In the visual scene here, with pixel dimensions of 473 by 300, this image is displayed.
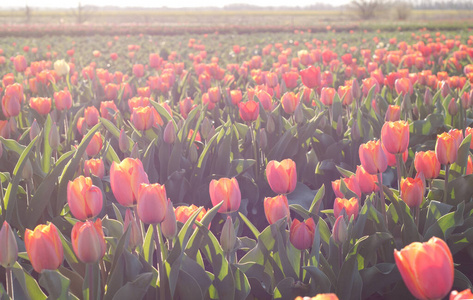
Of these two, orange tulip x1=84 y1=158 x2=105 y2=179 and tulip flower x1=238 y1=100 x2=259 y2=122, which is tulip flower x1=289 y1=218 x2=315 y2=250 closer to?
orange tulip x1=84 y1=158 x2=105 y2=179

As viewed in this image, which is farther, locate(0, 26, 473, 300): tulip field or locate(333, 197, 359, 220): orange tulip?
locate(333, 197, 359, 220): orange tulip

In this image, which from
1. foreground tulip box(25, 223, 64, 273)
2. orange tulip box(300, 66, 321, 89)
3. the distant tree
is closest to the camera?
foreground tulip box(25, 223, 64, 273)

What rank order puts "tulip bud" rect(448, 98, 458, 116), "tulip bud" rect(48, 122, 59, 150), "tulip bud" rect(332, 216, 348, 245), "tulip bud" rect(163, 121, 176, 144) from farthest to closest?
"tulip bud" rect(448, 98, 458, 116) → "tulip bud" rect(163, 121, 176, 144) → "tulip bud" rect(48, 122, 59, 150) → "tulip bud" rect(332, 216, 348, 245)

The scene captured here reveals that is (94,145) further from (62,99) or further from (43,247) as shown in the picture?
(43,247)

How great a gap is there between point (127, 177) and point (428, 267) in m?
0.85

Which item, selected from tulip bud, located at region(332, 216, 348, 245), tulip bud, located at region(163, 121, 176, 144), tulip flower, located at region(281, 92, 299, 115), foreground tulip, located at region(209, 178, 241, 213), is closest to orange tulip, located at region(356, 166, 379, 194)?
tulip bud, located at region(332, 216, 348, 245)

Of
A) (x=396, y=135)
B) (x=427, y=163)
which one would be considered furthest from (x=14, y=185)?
(x=427, y=163)

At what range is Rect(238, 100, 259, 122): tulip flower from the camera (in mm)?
2592

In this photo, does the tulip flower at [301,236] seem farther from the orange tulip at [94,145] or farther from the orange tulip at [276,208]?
Answer: the orange tulip at [94,145]

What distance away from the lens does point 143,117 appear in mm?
2480

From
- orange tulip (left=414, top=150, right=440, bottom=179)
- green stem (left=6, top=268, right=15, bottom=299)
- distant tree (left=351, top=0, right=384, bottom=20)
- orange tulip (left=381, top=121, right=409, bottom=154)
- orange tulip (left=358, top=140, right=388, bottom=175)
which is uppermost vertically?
distant tree (left=351, top=0, right=384, bottom=20)

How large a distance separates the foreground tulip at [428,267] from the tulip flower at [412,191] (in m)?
0.82

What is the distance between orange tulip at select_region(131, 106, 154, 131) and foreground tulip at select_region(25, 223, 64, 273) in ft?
4.17

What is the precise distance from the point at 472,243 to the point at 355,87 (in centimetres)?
165
